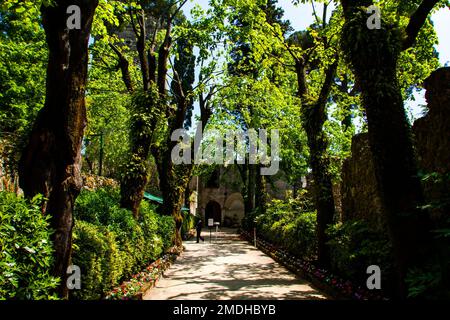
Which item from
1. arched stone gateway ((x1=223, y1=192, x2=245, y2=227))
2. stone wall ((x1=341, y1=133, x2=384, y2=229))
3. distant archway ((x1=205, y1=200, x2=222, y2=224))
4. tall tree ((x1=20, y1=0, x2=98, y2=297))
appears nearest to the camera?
tall tree ((x1=20, y1=0, x2=98, y2=297))

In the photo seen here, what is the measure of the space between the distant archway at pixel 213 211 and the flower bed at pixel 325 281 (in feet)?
98.2

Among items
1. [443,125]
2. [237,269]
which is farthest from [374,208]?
[237,269]

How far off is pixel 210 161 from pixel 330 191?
21.2m

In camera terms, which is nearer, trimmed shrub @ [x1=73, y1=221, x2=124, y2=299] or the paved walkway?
trimmed shrub @ [x1=73, y1=221, x2=124, y2=299]

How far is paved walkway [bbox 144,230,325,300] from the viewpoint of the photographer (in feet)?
25.0

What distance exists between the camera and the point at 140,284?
297 inches

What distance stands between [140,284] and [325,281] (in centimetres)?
415

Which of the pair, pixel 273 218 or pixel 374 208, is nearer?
pixel 374 208

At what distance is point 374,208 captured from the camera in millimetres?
8328

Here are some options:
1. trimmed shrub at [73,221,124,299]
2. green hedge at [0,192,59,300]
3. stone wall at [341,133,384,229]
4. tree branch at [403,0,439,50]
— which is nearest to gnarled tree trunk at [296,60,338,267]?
stone wall at [341,133,384,229]

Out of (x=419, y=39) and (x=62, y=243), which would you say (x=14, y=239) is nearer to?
(x=62, y=243)

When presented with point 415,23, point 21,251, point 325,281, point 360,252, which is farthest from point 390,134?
point 21,251

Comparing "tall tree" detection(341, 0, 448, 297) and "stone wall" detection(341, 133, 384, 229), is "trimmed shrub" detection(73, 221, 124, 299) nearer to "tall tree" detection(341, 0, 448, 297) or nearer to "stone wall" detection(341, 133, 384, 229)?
"tall tree" detection(341, 0, 448, 297)

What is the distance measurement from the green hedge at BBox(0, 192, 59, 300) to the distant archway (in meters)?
39.7
